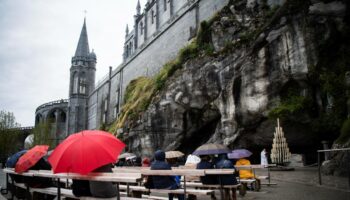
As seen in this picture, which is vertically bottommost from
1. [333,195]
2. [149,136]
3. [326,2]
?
[333,195]

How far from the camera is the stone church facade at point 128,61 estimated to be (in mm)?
29516

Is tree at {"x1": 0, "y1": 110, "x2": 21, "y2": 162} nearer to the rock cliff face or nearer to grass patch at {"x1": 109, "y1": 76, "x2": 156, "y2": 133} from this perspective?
grass patch at {"x1": 109, "y1": 76, "x2": 156, "y2": 133}

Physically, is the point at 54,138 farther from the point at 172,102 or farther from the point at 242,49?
the point at 242,49

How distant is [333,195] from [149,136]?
1837 cm

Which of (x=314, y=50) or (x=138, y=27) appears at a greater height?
(x=138, y=27)

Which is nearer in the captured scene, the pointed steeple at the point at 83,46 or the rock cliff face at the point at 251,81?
the rock cliff face at the point at 251,81

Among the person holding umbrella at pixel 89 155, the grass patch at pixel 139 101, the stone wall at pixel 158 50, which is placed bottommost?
the person holding umbrella at pixel 89 155

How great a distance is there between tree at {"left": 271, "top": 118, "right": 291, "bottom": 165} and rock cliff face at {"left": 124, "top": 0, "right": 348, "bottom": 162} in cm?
138

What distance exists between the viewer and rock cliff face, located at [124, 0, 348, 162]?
17203mm

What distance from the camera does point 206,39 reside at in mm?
23500

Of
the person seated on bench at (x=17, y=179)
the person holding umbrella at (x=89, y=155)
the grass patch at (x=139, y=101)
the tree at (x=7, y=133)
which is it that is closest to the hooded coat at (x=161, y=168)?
the person holding umbrella at (x=89, y=155)

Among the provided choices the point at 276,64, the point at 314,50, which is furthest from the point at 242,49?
the point at 314,50

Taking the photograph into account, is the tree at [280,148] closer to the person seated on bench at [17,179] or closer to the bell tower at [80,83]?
the person seated on bench at [17,179]

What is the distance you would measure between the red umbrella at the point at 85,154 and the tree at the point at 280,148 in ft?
42.2
